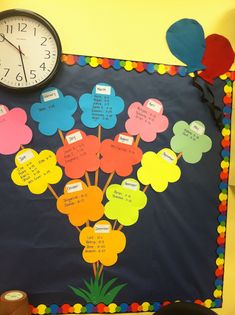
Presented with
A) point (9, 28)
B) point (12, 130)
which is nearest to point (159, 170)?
point (12, 130)

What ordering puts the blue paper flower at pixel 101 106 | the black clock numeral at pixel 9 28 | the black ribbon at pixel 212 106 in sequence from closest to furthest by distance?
1. the black clock numeral at pixel 9 28
2. the blue paper flower at pixel 101 106
3. the black ribbon at pixel 212 106

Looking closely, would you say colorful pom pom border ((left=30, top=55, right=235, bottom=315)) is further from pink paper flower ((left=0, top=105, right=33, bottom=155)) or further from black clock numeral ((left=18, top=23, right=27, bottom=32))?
pink paper flower ((left=0, top=105, right=33, bottom=155))

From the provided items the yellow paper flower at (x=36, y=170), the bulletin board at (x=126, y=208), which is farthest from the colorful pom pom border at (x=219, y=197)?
the yellow paper flower at (x=36, y=170)

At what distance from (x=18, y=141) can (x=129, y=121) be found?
1.72 feet

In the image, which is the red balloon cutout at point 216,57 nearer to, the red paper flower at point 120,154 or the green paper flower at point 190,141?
the green paper flower at point 190,141

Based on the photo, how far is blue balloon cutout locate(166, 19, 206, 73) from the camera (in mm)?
1637

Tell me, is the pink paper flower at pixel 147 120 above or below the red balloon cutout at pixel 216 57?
below

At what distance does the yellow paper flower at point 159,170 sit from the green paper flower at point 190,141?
2.2 inches

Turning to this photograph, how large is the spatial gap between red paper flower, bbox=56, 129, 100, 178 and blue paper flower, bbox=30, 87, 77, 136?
2.4 inches

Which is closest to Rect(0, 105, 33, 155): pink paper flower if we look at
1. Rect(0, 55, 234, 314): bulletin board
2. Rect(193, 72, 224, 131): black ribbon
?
Rect(0, 55, 234, 314): bulletin board

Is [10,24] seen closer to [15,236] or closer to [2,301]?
[15,236]

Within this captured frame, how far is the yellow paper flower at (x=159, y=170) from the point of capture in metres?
1.63

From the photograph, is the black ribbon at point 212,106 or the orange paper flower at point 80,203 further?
the black ribbon at point 212,106

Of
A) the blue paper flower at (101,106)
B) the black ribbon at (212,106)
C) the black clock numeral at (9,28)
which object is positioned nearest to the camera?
the black clock numeral at (9,28)
